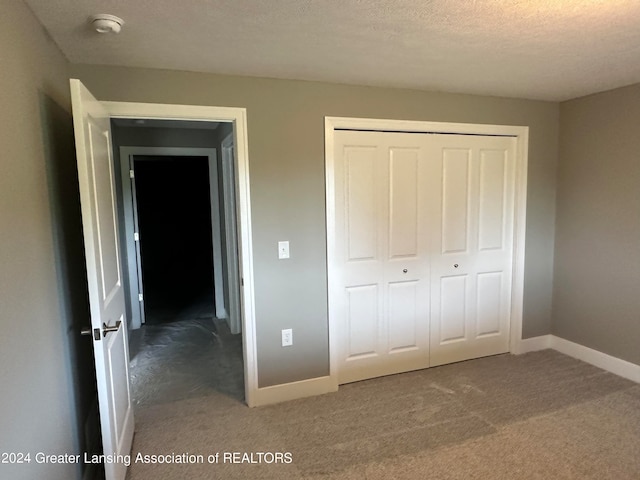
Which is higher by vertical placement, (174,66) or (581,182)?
(174,66)

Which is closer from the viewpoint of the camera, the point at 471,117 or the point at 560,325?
the point at 471,117

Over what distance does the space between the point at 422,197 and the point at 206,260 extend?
5591 mm

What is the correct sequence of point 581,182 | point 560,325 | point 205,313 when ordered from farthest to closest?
point 205,313 < point 560,325 < point 581,182

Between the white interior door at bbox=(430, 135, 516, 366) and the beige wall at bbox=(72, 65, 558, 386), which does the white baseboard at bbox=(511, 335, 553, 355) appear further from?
the beige wall at bbox=(72, 65, 558, 386)

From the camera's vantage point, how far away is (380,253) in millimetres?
3057

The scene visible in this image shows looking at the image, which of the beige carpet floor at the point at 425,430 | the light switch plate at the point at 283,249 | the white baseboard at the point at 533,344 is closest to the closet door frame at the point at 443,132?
the white baseboard at the point at 533,344

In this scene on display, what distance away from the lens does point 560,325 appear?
11.8ft

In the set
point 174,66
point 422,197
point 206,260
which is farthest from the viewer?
point 206,260

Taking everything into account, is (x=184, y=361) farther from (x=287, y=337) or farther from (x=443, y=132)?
(x=443, y=132)

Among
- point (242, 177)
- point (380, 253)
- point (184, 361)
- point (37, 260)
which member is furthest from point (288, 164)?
point (184, 361)

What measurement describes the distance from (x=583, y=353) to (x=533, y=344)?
382 millimetres

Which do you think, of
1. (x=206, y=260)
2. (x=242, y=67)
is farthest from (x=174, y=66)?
(x=206, y=260)

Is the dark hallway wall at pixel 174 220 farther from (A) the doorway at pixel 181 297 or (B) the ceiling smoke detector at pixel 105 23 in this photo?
(B) the ceiling smoke detector at pixel 105 23

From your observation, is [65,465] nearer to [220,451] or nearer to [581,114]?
[220,451]
